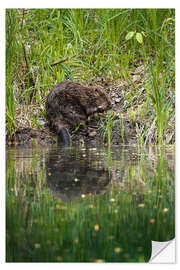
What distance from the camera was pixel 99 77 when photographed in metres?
3.38

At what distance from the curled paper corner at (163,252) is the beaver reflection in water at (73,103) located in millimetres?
1649

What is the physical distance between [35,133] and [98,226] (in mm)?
1701

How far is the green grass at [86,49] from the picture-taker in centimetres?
281

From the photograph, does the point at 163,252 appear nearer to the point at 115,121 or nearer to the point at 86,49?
the point at 115,121

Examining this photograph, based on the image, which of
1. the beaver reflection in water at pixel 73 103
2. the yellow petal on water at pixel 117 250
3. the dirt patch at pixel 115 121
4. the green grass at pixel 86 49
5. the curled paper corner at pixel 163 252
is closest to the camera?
the yellow petal on water at pixel 117 250

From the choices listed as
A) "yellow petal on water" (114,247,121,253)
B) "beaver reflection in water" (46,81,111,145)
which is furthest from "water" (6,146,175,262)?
"beaver reflection in water" (46,81,111,145)

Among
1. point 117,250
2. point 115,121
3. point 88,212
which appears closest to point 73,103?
point 115,121

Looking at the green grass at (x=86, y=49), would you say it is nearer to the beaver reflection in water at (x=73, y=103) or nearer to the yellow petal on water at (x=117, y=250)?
the beaver reflection in water at (x=73, y=103)

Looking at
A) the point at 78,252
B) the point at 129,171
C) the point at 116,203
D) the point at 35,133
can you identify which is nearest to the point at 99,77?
the point at 35,133

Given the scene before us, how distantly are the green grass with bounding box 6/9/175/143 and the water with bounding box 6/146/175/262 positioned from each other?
3.05 feet

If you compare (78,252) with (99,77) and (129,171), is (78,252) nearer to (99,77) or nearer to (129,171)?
(129,171)

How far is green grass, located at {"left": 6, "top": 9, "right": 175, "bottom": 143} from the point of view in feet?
9.21

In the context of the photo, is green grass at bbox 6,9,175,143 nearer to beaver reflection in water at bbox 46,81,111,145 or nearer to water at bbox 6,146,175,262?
beaver reflection in water at bbox 46,81,111,145

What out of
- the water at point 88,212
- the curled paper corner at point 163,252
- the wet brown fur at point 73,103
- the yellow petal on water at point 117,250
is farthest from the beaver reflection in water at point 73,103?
the yellow petal on water at point 117,250
